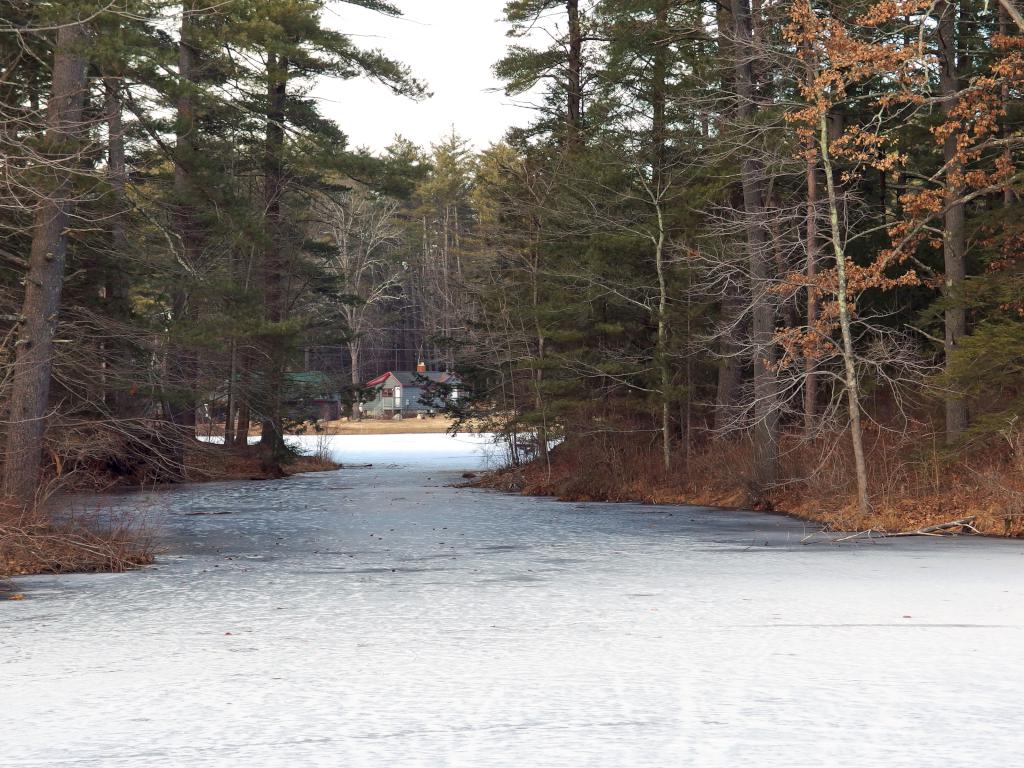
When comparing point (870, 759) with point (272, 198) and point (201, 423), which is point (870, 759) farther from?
point (201, 423)

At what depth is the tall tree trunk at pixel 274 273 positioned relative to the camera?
3290 cm

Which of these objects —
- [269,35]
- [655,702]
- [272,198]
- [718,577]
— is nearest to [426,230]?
[272,198]

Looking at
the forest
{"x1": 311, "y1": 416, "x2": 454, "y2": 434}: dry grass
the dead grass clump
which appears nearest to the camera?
the dead grass clump

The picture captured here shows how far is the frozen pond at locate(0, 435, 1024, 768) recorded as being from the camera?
6.73 meters

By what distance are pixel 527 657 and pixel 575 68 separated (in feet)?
97.8

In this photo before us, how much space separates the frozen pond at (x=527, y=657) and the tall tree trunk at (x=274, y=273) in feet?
47.9

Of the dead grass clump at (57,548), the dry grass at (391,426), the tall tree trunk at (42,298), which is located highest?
the tall tree trunk at (42,298)

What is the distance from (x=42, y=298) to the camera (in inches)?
683

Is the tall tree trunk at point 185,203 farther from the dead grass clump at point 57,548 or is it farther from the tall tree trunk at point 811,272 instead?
the tall tree trunk at point 811,272

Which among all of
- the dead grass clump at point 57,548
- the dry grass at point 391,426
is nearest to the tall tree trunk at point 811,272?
the dead grass clump at point 57,548

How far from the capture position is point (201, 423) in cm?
6206

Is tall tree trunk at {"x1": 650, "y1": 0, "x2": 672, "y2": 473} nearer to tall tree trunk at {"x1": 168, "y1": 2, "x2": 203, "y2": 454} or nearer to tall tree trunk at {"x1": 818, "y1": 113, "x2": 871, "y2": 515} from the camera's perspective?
tall tree trunk at {"x1": 818, "y1": 113, "x2": 871, "y2": 515}

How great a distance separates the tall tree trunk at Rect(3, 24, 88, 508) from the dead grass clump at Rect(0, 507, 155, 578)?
3.14ft

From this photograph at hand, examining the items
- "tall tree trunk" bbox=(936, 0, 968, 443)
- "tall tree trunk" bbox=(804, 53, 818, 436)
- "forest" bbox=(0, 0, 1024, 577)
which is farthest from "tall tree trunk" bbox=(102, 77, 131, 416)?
"tall tree trunk" bbox=(936, 0, 968, 443)
